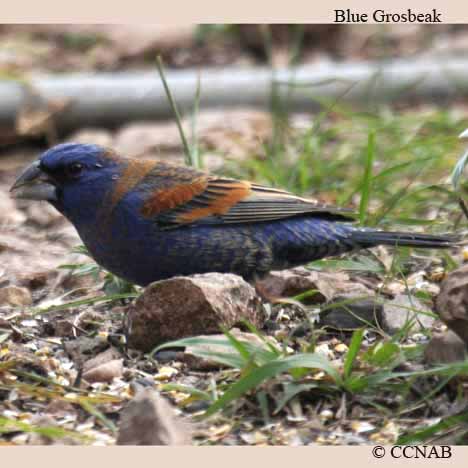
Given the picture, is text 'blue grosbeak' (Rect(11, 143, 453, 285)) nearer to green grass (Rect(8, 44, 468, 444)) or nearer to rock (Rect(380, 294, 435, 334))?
green grass (Rect(8, 44, 468, 444))

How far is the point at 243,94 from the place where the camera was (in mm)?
7879

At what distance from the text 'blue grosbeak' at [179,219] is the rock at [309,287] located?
6 centimetres

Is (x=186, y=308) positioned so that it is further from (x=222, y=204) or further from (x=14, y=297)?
(x=14, y=297)

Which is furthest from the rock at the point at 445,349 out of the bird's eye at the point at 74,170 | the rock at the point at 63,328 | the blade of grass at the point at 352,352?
the bird's eye at the point at 74,170

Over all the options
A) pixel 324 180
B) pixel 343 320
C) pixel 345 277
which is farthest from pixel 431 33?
pixel 343 320

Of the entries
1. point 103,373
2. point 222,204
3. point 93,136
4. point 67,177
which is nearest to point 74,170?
point 67,177

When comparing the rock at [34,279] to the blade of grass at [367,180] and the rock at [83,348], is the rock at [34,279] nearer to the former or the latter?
the rock at [83,348]

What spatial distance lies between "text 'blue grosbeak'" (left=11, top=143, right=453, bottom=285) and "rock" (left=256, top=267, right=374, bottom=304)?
0.21 feet

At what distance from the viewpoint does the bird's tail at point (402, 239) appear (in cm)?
442

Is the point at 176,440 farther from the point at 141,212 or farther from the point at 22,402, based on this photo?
the point at 141,212

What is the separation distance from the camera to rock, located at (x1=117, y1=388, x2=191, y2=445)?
291 cm

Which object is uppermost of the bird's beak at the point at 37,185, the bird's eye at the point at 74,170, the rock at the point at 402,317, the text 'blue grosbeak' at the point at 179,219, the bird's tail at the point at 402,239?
the bird's eye at the point at 74,170

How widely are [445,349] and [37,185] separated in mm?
1832

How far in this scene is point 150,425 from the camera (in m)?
2.93
